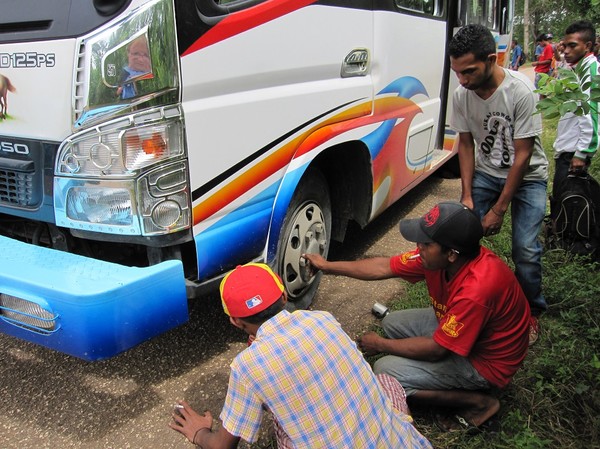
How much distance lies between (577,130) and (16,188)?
344cm

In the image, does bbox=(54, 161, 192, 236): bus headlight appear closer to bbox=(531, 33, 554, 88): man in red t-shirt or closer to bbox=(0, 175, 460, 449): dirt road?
bbox=(0, 175, 460, 449): dirt road

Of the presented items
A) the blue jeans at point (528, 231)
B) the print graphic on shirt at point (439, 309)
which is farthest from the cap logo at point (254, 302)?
the blue jeans at point (528, 231)

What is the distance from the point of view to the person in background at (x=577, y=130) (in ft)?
11.2

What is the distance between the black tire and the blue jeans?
99cm

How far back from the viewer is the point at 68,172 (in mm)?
1926

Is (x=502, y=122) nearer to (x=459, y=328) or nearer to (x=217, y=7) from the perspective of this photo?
(x=459, y=328)

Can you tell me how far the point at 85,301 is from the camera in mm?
1675

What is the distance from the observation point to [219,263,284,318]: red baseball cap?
1.59m

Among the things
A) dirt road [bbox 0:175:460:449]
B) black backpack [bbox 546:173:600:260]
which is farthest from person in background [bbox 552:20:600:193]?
dirt road [bbox 0:175:460:449]

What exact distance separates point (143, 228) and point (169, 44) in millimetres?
687

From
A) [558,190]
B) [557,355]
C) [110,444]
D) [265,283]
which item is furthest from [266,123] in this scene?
[558,190]

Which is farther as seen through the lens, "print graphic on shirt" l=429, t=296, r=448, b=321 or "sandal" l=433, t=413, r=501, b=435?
"print graphic on shirt" l=429, t=296, r=448, b=321

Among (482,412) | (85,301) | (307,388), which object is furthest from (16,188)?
(482,412)

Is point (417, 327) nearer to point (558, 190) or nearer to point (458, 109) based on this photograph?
point (458, 109)
